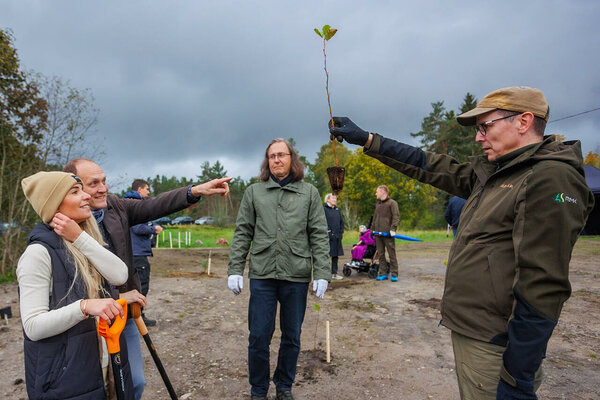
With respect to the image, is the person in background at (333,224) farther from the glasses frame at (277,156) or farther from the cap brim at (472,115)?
the cap brim at (472,115)

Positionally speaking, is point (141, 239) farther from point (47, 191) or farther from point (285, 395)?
point (47, 191)

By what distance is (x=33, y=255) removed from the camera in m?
1.70

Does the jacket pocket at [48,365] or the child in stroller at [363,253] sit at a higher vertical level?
the jacket pocket at [48,365]

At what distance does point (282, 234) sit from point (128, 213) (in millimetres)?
1247

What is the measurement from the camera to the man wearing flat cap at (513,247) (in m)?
1.54

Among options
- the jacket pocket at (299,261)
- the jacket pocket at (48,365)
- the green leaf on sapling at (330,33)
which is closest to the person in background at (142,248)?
the jacket pocket at (299,261)

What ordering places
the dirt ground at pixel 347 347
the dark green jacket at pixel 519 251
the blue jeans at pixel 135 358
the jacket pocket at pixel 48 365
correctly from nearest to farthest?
the dark green jacket at pixel 519 251
the jacket pocket at pixel 48 365
the blue jeans at pixel 135 358
the dirt ground at pixel 347 347

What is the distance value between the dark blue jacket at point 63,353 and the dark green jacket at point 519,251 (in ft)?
6.23

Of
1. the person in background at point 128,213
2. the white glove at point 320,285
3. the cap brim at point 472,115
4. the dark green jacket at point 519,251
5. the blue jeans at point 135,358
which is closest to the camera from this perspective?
the dark green jacket at point 519,251

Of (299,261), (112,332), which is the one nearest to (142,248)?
(299,261)

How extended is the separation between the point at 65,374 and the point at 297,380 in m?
2.49

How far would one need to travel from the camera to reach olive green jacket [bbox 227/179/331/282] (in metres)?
3.08

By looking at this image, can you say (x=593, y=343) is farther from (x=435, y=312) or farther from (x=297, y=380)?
(x=297, y=380)

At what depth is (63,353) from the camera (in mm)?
1700
